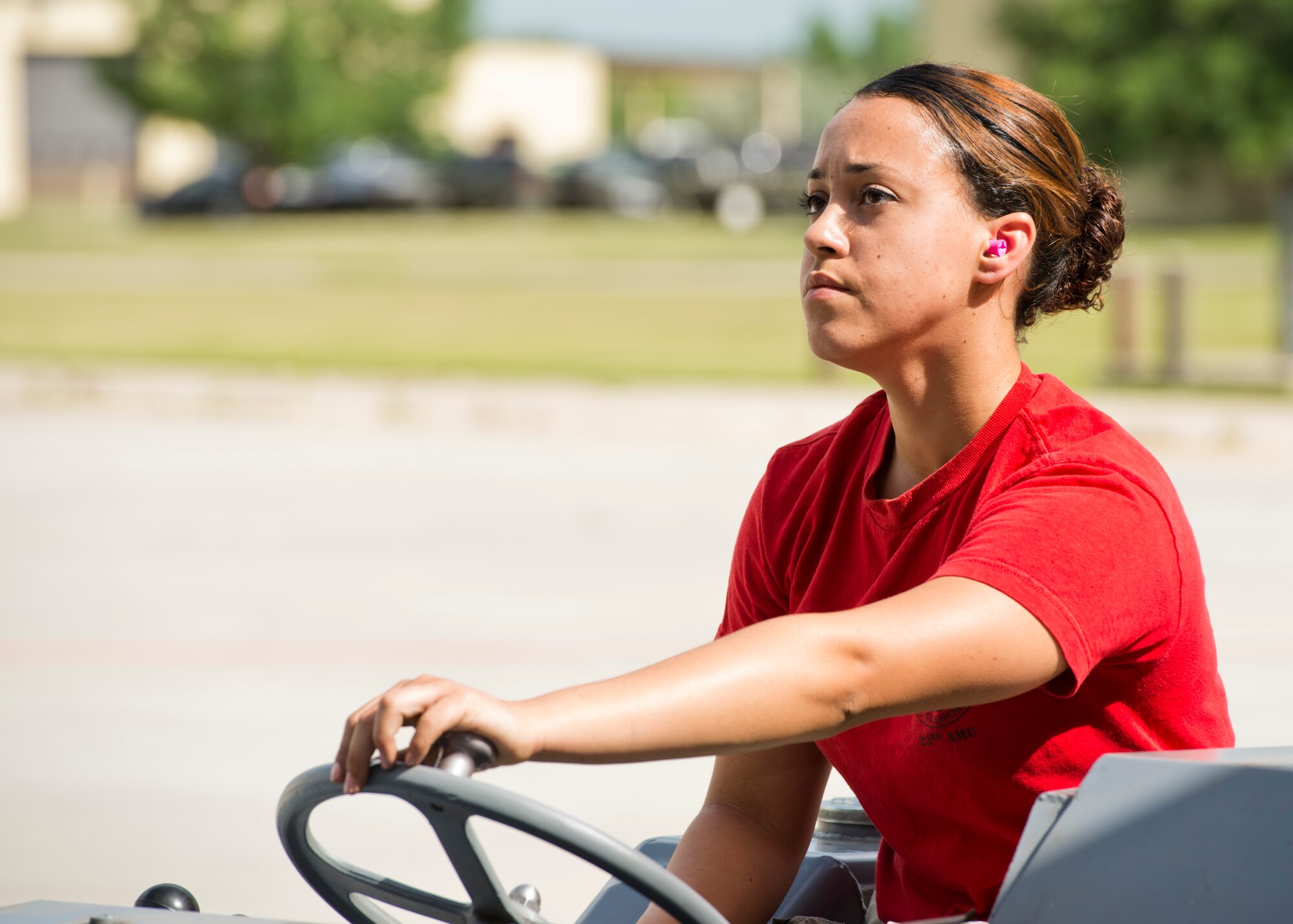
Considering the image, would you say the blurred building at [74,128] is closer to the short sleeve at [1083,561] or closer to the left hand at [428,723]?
the short sleeve at [1083,561]

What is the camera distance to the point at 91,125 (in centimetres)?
5534

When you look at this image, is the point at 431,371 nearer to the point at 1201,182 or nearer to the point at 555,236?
the point at 555,236

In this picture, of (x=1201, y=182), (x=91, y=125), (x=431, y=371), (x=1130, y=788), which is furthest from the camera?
(x=91, y=125)

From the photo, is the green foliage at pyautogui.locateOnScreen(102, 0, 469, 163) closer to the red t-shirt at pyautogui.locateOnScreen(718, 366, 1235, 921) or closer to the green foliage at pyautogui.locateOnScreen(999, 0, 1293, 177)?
the green foliage at pyautogui.locateOnScreen(999, 0, 1293, 177)

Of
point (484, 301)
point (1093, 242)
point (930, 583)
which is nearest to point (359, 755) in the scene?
point (930, 583)

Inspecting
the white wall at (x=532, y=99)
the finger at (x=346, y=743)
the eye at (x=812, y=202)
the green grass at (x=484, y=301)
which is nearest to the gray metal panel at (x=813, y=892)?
the finger at (x=346, y=743)

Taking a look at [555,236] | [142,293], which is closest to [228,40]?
[555,236]

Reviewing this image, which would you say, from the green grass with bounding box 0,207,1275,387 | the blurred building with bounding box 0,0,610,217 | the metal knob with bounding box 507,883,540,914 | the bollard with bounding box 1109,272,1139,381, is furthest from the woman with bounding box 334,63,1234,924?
the blurred building with bounding box 0,0,610,217

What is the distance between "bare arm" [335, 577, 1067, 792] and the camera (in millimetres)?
1553

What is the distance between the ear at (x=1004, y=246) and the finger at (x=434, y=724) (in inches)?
30.8

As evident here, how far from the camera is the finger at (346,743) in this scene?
156 cm

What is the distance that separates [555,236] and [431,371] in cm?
1638

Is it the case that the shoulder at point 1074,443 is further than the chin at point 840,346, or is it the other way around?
the chin at point 840,346

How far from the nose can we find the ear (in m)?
0.15
